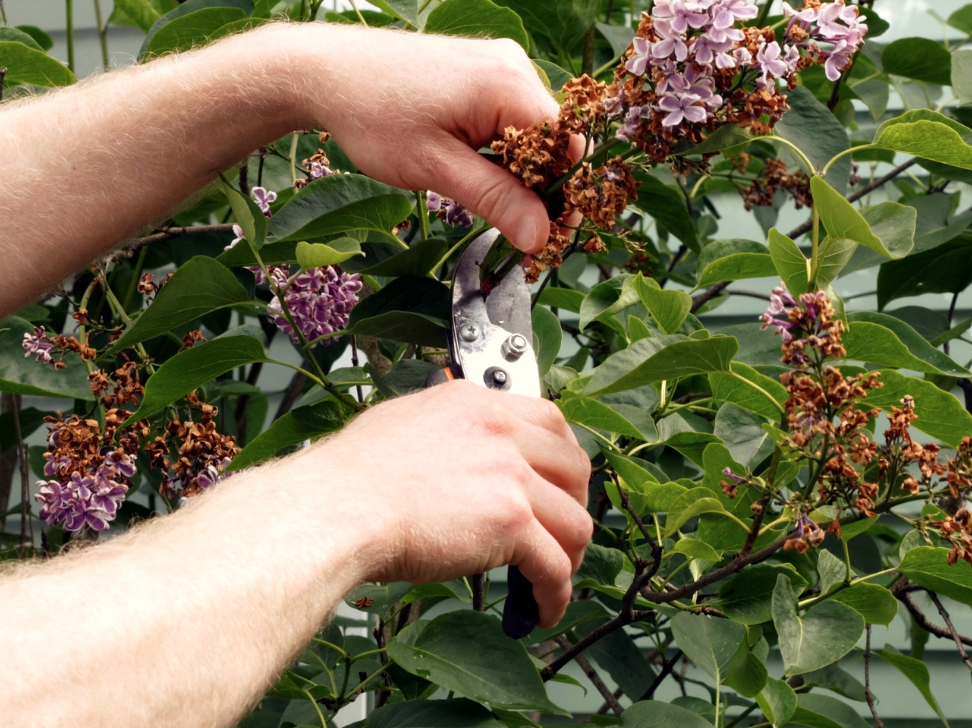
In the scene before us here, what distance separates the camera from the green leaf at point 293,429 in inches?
31.6

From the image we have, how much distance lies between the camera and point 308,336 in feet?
2.89

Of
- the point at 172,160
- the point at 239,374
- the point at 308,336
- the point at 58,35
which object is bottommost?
the point at 239,374

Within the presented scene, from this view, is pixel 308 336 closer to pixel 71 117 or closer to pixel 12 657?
pixel 71 117

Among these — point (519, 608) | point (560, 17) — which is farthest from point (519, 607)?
point (560, 17)

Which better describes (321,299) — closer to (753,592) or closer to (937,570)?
(753,592)

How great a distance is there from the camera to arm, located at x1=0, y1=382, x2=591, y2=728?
49 cm

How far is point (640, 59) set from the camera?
1.85ft

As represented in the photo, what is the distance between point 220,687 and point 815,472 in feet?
1.29

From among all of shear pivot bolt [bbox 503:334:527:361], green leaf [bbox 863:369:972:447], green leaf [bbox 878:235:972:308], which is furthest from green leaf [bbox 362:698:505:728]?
green leaf [bbox 878:235:972:308]

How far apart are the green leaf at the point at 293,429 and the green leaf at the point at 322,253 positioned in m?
0.17

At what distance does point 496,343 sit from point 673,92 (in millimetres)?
245

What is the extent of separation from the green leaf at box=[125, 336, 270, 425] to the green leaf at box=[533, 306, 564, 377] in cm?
26

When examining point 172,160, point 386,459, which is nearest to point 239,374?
point 172,160

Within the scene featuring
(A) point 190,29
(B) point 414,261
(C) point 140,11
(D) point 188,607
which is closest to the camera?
(D) point 188,607
